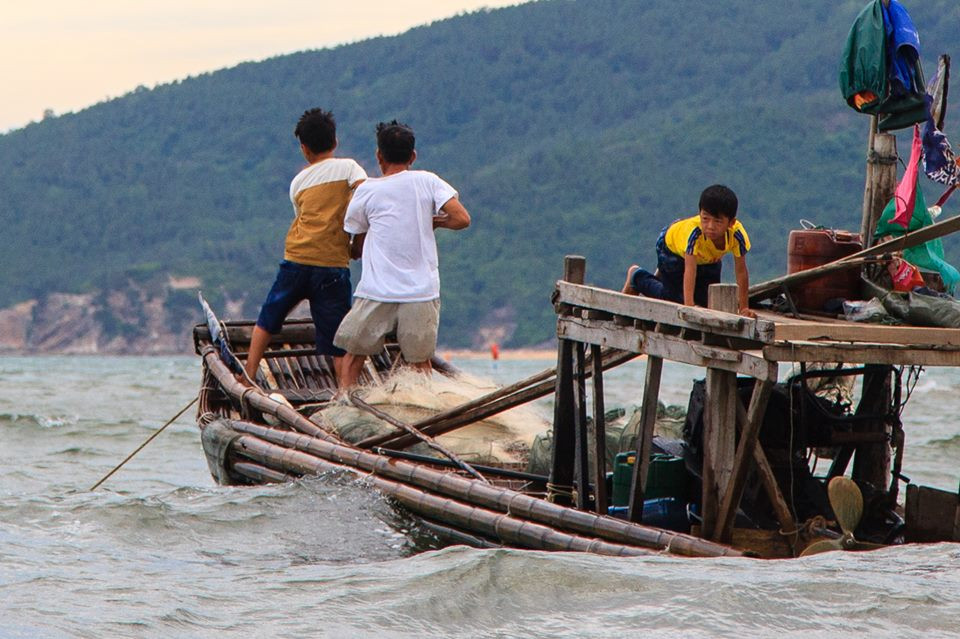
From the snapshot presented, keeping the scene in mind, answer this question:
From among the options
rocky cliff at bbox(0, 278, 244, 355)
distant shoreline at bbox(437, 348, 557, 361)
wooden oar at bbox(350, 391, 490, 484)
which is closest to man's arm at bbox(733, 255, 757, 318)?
wooden oar at bbox(350, 391, 490, 484)

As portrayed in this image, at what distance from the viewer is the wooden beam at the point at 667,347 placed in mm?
6371

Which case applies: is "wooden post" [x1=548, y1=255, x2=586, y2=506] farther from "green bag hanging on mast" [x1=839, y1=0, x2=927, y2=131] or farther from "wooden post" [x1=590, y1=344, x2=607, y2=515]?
"green bag hanging on mast" [x1=839, y1=0, x2=927, y2=131]

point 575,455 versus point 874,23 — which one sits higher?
point 874,23

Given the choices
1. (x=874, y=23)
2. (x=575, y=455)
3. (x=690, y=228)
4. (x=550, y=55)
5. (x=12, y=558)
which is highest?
(x=550, y=55)

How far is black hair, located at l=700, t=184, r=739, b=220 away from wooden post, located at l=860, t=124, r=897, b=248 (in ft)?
4.50

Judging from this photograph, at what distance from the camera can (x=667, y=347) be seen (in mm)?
6887

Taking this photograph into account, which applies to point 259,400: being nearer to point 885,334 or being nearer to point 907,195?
point 907,195

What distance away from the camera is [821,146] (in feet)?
238

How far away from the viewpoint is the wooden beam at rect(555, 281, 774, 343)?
6344mm

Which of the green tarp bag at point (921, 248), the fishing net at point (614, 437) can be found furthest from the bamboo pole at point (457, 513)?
the green tarp bag at point (921, 248)

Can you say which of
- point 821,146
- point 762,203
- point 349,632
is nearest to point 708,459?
point 349,632

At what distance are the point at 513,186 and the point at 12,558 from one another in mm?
72583

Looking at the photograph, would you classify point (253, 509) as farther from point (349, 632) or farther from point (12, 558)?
point (349, 632)

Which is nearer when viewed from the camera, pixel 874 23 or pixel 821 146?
pixel 874 23
